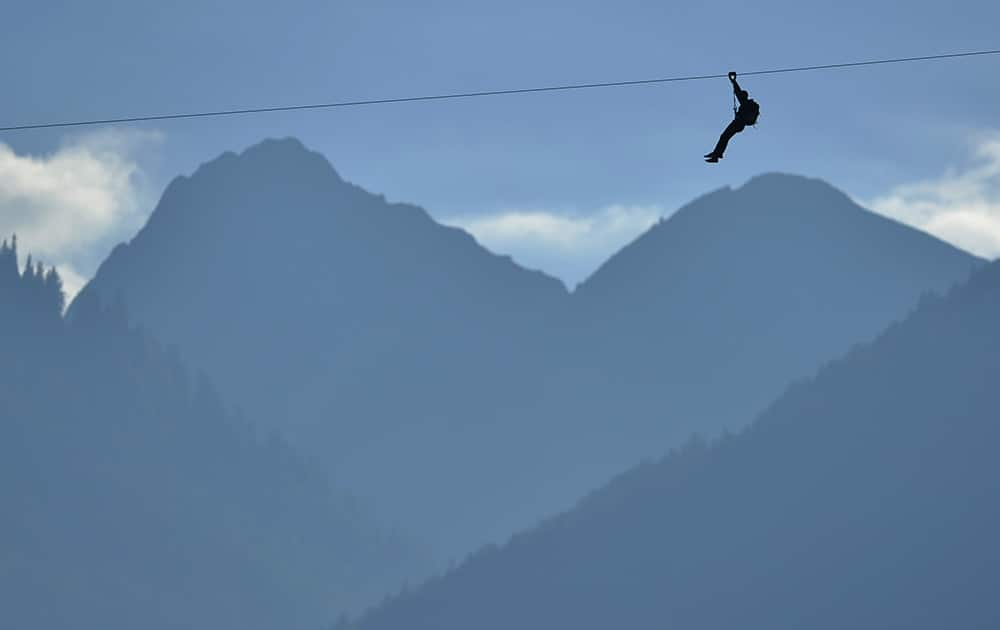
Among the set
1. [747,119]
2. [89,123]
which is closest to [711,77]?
[747,119]

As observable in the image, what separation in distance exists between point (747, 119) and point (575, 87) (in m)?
4.80

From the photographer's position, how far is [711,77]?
92.7 ft

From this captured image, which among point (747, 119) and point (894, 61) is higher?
point (894, 61)

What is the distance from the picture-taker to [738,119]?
2800 centimetres

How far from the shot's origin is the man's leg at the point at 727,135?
1109 inches

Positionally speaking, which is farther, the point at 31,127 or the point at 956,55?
the point at 31,127

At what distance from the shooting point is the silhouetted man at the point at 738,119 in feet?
90.3

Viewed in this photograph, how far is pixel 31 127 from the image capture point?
31422 mm

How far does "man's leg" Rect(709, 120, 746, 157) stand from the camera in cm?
2817

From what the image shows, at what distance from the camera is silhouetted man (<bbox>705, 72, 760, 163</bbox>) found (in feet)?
90.3

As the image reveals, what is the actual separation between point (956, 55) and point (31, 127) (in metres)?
21.4

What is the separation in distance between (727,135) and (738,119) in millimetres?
699

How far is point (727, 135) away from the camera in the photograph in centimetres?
2864

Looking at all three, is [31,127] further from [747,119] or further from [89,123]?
[747,119]
